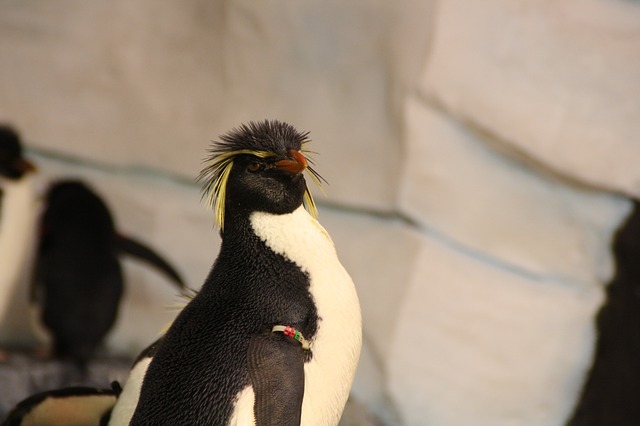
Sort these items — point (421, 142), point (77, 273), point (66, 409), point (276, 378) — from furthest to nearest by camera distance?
point (77, 273)
point (421, 142)
point (66, 409)
point (276, 378)

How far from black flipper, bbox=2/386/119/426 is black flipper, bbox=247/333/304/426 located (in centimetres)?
43

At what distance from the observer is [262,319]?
36.9 inches

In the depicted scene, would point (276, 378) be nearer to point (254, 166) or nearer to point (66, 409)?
point (254, 166)

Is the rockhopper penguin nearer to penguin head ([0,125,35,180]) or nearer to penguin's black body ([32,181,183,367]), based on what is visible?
penguin's black body ([32,181,183,367])

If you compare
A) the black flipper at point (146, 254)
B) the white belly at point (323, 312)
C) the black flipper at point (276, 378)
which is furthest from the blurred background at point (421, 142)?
the black flipper at point (276, 378)

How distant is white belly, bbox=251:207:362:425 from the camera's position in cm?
96

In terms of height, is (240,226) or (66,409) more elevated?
(240,226)

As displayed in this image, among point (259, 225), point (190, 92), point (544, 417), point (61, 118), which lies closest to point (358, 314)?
point (259, 225)

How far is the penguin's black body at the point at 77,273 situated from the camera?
6.19 ft

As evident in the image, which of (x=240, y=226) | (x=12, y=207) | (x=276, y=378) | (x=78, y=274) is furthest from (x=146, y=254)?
(x=276, y=378)

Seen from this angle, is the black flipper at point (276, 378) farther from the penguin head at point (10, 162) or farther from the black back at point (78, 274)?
the penguin head at point (10, 162)

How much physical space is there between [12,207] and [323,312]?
1.34m

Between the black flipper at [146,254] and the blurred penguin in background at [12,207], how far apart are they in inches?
10.8

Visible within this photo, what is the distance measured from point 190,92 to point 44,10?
49 cm
